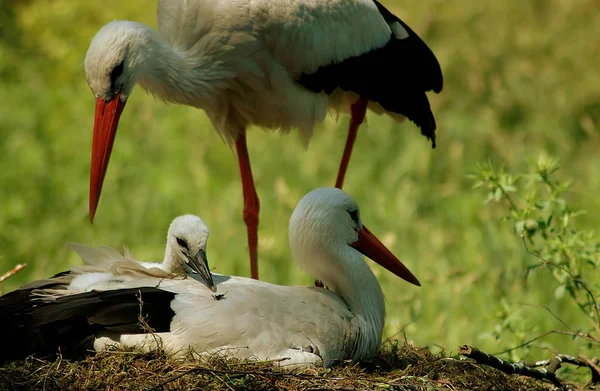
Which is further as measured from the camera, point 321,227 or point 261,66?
point 261,66

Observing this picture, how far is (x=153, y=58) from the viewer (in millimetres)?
4809

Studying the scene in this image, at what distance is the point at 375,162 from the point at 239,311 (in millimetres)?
5036

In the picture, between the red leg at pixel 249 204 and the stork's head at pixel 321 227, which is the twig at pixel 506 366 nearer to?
the stork's head at pixel 321 227

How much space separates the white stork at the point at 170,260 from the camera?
423cm

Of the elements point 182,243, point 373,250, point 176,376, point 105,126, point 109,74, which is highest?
point 109,74

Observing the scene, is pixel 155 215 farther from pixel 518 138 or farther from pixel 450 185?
pixel 518 138

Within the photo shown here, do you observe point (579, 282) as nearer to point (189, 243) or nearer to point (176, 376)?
point (189, 243)

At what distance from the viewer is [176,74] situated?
16.2 feet

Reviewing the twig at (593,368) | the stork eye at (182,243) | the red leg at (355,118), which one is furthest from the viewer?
the red leg at (355,118)

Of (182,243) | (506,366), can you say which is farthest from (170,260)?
(506,366)

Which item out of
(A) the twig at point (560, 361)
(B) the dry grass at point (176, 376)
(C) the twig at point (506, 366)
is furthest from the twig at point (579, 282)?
(B) the dry grass at point (176, 376)

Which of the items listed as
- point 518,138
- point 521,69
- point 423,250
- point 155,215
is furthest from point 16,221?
point 521,69

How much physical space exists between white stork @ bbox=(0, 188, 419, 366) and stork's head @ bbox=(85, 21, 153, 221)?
1.88ft

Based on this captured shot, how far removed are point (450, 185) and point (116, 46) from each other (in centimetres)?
445
